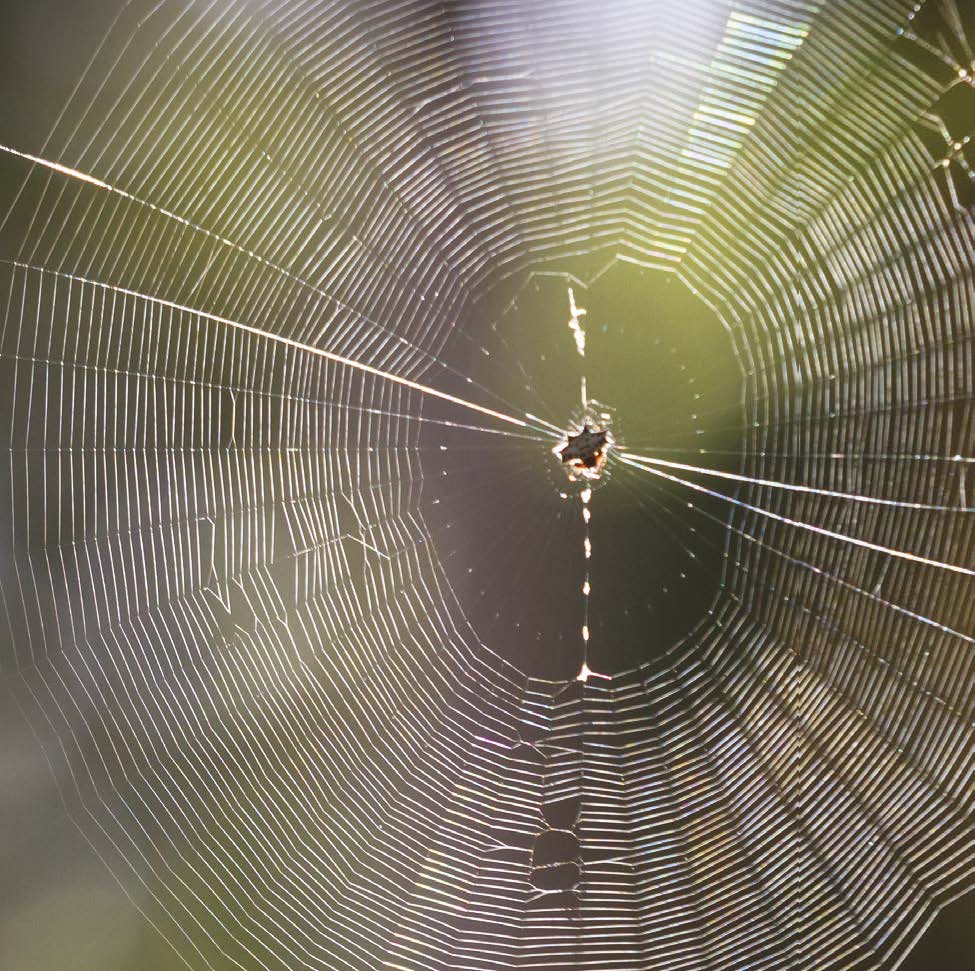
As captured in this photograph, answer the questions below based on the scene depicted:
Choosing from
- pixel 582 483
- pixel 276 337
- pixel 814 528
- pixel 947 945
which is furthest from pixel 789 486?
pixel 276 337

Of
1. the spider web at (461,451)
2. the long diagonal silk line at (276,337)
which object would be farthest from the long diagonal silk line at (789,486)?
the long diagonal silk line at (276,337)

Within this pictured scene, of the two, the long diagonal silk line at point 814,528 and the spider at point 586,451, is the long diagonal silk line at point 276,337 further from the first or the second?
the long diagonal silk line at point 814,528

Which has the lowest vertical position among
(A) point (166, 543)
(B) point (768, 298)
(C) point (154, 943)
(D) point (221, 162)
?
(C) point (154, 943)

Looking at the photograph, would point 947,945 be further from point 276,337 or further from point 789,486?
point 276,337

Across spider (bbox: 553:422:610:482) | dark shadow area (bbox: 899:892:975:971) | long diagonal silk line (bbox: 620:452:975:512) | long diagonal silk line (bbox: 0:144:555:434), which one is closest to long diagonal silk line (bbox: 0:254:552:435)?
long diagonal silk line (bbox: 0:144:555:434)

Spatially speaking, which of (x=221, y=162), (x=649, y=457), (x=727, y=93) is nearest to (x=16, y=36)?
(x=221, y=162)

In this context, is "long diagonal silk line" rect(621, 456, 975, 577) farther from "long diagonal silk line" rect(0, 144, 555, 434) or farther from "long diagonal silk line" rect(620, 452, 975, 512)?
"long diagonal silk line" rect(0, 144, 555, 434)

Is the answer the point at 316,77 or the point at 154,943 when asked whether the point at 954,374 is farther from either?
the point at 154,943
